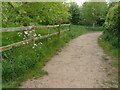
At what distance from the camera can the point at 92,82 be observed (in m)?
7.28

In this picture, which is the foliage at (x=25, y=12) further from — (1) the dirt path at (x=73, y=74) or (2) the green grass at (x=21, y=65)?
(1) the dirt path at (x=73, y=74)

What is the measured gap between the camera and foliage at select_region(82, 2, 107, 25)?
43.1m

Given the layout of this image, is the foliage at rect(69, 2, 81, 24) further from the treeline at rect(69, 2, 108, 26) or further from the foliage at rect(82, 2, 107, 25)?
the foliage at rect(82, 2, 107, 25)

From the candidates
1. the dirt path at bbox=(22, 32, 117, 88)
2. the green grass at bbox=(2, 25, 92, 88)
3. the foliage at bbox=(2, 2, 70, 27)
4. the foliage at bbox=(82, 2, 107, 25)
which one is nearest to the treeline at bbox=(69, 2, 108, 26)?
the foliage at bbox=(82, 2, 107, 25)

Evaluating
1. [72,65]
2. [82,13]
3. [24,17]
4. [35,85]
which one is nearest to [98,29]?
[82,13]

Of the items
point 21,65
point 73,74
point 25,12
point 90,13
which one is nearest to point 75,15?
point 90,13

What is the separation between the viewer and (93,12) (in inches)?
1706

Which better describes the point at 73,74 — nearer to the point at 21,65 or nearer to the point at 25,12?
the point at 21,65

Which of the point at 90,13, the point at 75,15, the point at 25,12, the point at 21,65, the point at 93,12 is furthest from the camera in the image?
the point at 75,15

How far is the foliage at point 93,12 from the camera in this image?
4312cm

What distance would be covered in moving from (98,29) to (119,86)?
115 feet

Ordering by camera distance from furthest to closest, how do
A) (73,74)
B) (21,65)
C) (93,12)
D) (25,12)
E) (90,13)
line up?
1. (93,12)
2. (90,13)
3. (25,12)
4. (73,74)
5. (21,65)

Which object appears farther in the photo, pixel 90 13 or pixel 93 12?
pixel 93 12

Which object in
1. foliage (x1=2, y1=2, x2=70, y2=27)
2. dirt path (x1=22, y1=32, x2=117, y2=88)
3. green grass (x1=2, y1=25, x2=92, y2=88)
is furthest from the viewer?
foliage (x1=2, y1=2, x2=70, y2=27)
